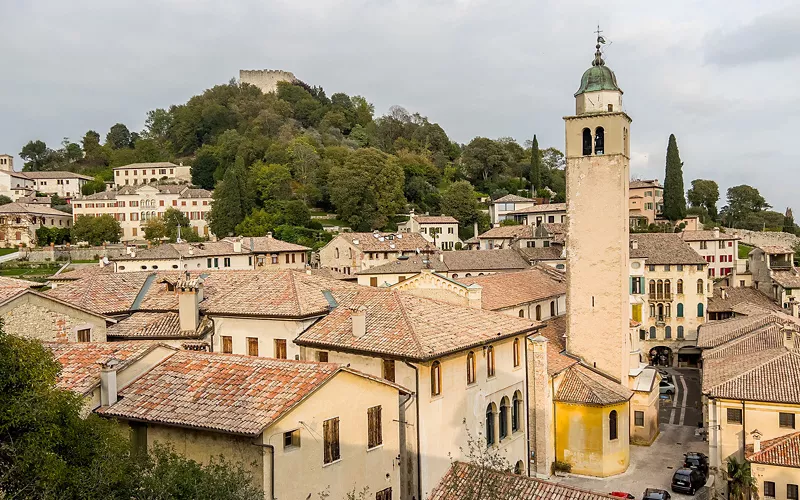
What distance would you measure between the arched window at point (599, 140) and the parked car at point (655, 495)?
1696 cm

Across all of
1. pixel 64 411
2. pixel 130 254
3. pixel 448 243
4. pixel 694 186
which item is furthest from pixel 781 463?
pixel 694 186

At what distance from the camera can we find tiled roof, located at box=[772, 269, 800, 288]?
6164 centimetres

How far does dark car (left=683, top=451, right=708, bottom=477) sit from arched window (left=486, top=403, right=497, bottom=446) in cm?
1157

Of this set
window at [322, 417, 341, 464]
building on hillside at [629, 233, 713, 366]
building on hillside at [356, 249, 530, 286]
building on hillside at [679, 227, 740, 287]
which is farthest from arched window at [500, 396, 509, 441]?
building on hillside at [679, 227, 740, 287]

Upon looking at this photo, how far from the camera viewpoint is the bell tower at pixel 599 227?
34.8 metres

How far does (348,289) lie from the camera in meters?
29.5

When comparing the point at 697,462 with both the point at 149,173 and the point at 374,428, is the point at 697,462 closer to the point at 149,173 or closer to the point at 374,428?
the point at 374,428

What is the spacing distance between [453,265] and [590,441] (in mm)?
31762

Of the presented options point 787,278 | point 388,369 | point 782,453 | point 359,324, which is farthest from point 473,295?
point 787,278

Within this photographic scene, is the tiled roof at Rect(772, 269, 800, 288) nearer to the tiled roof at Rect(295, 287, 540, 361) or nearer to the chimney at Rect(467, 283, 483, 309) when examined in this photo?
the chimney at Rect(467, 283, 483, 309)

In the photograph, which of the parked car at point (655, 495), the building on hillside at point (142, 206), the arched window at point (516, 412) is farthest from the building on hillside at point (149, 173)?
the parked car at point (655, 495)

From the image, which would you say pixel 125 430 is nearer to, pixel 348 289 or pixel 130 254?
pixel 348 289

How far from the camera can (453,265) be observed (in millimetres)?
62656

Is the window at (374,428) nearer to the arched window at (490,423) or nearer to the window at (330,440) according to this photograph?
the window at (330,440)
